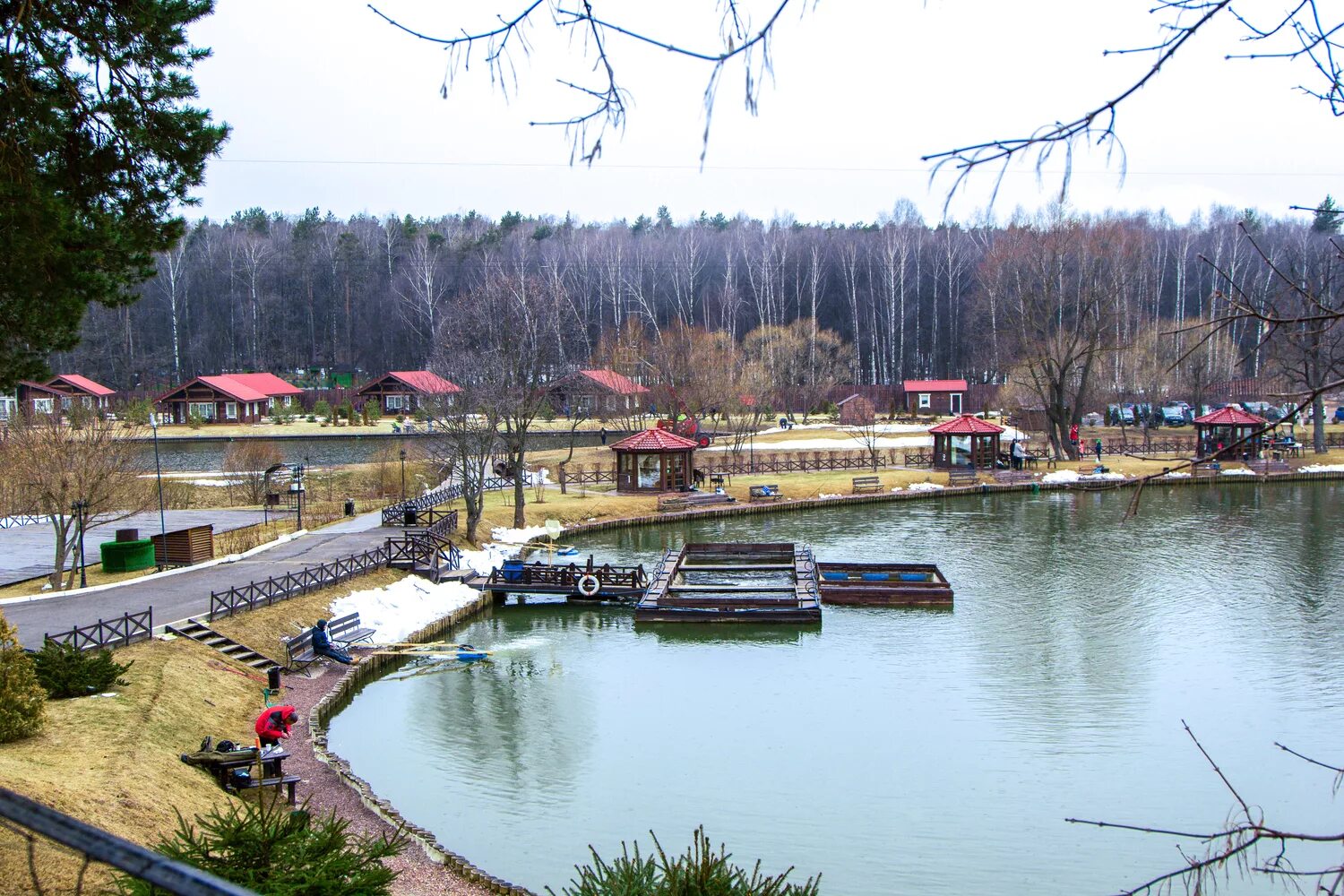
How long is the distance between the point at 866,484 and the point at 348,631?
80.4 ft

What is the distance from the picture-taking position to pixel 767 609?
21562mm

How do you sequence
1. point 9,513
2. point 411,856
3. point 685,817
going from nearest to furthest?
point 411,856
point 685,817
point 9,513

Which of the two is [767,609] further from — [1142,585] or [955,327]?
[955,327]

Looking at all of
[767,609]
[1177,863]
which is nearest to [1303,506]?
[767,609]

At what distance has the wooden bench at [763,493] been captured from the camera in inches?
1476

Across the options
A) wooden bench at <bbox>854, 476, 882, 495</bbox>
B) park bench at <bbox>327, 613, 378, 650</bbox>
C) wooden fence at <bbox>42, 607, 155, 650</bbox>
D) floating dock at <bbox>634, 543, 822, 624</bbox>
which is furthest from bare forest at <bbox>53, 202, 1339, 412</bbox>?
wooden fence at <bbox>42, 607, 155, 650</bbox>

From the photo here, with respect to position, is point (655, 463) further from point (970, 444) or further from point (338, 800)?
point (338, 800)

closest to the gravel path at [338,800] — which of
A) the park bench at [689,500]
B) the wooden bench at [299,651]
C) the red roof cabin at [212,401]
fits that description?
the wooden bench at [299,651]

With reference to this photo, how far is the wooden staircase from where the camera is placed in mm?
17312

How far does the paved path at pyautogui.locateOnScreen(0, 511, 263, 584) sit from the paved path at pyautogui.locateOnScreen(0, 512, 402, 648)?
3162 millimetres

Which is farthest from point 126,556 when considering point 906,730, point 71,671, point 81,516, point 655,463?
point 655,463

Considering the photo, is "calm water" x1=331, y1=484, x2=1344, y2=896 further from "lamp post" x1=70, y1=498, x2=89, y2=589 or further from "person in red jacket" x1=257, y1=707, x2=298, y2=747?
"lamp post" x1=70, y1=498, x2=89, y2=589

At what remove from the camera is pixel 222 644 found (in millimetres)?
17438

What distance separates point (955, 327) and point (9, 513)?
6999cm
